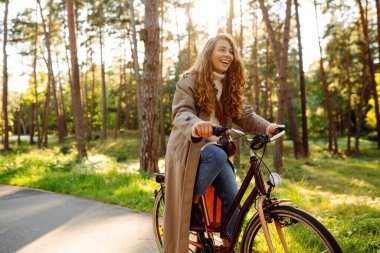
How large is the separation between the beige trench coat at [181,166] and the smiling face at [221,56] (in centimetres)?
26

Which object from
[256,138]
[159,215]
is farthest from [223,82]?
[159,215]

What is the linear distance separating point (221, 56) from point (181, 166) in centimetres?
105

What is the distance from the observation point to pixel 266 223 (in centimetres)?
272

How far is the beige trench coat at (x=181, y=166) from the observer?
310 centimetres

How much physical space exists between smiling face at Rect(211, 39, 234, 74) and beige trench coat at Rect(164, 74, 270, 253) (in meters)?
0.26

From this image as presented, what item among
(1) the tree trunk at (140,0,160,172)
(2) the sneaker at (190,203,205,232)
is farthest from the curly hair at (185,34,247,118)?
(1) the tree trunk at (140,0,160,172)

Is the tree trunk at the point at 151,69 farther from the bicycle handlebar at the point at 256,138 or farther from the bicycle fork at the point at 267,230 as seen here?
the bicycle fork at the point at 267,230

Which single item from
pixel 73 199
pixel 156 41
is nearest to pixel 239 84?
pixel 73 199

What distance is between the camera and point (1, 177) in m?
10.4

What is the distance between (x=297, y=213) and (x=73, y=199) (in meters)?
5.92

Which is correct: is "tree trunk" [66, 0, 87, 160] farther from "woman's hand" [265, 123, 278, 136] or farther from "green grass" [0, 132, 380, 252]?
"woman's hand" [265, 123, 278, 136]

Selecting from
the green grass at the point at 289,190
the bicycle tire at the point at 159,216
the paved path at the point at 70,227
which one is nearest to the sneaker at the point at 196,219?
the bicycle tire at the point at 159,216

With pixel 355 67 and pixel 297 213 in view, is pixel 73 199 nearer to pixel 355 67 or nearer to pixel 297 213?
pixel 297 213

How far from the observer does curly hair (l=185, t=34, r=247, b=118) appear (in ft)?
10.7
